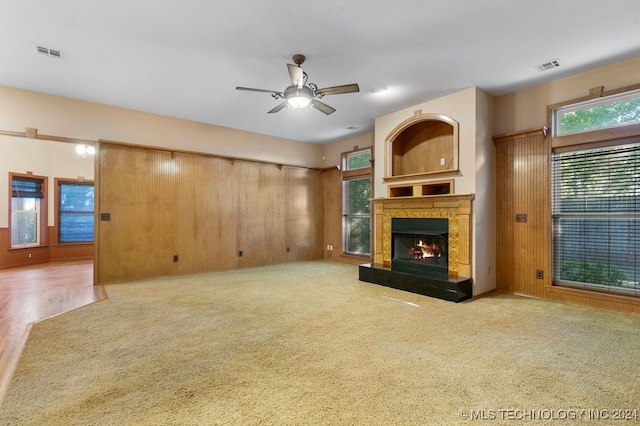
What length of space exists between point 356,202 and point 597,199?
4389 mm

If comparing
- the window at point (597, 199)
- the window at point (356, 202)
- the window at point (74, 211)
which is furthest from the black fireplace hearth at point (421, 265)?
the window at point (74, 211)

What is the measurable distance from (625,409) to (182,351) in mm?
3112

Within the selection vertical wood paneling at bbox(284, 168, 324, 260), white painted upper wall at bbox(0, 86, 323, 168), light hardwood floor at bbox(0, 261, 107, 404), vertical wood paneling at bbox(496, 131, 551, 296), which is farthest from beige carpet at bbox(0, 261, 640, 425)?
vertical wood paneling at bbox(284, 168, 324, 260)

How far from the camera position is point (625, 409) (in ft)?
6.09

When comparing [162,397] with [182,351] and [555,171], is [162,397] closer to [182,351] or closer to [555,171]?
[182,351]

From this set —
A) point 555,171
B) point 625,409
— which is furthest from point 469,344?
point 555,171

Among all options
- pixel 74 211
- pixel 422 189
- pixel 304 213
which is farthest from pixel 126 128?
pixel 422 189

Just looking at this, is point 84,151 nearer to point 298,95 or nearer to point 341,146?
→ point 341,146

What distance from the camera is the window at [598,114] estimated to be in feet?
12.2

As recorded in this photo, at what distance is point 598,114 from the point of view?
3.93 m

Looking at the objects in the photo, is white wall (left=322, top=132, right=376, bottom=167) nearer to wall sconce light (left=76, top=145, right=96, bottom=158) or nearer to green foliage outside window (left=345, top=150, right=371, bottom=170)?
green foliage outside window (left=345, top=150, right=371, bottom=170)

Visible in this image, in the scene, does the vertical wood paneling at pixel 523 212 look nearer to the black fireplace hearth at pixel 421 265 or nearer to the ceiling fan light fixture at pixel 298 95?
the black fireplace hearth at pixel 421 265

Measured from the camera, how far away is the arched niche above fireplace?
495 cm

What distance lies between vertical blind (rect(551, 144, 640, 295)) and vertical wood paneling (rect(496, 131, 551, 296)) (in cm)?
14
